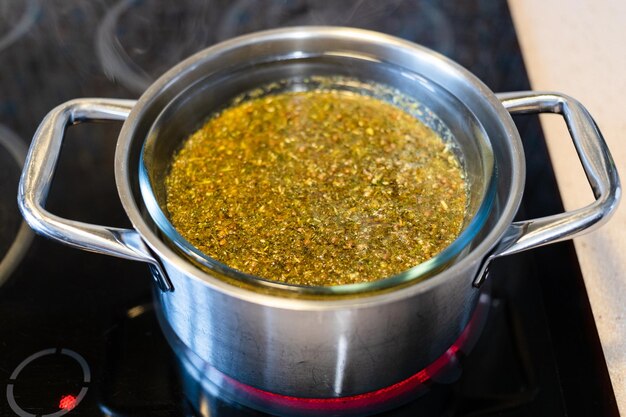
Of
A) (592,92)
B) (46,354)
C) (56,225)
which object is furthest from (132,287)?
(592,92)

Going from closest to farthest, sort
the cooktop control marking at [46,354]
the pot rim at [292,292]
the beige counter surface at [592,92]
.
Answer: the pot rim at [292,292], the cooktop control marking at [46,354], the beige counter surface at [592,92]

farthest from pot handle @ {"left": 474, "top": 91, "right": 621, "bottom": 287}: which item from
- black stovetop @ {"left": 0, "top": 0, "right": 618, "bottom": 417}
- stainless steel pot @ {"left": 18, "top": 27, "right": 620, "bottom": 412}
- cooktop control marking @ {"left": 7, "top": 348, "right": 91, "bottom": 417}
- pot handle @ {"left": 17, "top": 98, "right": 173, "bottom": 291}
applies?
cooktop control marking @ {"left": 7, "top": 348, "right": 91, "bottom": 417}

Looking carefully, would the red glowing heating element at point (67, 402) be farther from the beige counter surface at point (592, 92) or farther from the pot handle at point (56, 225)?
the beige counter surface at point (592, 92)

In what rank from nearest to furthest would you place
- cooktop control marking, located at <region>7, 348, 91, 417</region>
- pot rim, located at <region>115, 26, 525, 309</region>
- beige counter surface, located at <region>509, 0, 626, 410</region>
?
pot rim, located at <region>115, 26, 525, 309</region> < cooktop control marking, located at <region>7, 348, 91, 417</region> < beige counter surface, located at <region>509, 0, 626, 410</region>

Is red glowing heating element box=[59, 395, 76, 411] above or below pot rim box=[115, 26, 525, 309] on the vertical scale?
below

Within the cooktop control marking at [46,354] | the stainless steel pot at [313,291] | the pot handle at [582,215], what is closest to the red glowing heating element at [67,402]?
the cooktop control marking at [46,354]

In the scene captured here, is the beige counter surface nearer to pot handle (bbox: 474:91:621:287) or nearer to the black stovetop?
the black stovetop

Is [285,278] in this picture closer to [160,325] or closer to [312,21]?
[160,325]

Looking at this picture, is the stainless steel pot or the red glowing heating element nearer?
the stainless steel pot

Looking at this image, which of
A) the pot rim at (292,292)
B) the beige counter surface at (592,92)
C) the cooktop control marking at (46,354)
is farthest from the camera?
the beige counter surface at (592,92)

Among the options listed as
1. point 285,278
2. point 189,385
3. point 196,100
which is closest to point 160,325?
point 189,385
